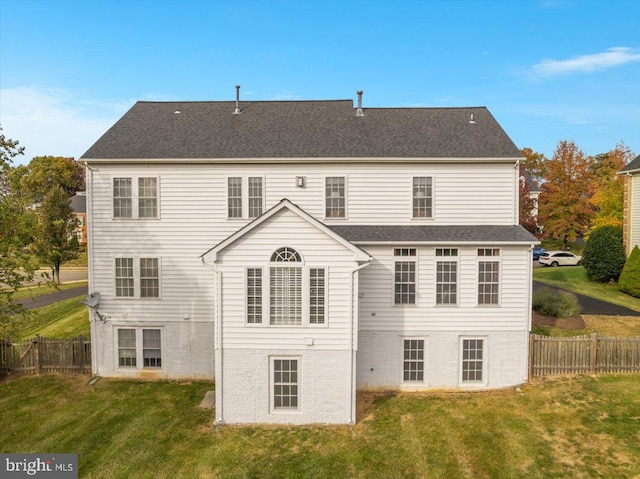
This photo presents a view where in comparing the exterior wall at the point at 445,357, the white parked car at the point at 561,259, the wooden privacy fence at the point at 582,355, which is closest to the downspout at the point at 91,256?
the exterior wall at the point at 445,357

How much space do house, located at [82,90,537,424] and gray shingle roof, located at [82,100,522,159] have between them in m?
0.10

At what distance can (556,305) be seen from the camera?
20203 millimetres

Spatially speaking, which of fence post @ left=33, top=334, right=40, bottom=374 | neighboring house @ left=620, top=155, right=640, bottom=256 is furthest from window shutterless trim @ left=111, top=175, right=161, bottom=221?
neighboring house @ left=620, top=155, right=640, bottom=256

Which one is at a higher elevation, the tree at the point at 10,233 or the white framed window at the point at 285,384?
the tree at the point at 10,233

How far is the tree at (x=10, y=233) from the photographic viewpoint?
14.2 metres

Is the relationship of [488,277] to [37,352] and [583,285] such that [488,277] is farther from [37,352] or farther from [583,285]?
[37,352]

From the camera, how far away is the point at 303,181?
16359mm

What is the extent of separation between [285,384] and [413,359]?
5465 mm

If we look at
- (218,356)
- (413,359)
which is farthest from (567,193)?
(218,356)

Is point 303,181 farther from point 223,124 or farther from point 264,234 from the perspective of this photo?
point 223,124

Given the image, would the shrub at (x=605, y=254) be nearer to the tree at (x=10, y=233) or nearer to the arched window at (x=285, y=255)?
the arched window at (x=285, y=255)

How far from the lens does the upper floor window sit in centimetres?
1639

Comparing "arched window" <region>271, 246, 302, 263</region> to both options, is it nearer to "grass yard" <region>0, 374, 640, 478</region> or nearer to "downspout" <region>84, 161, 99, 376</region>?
"grass yard" <region>0, 374, 640, 478</region>

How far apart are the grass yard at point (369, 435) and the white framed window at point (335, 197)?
7642 millimetres
